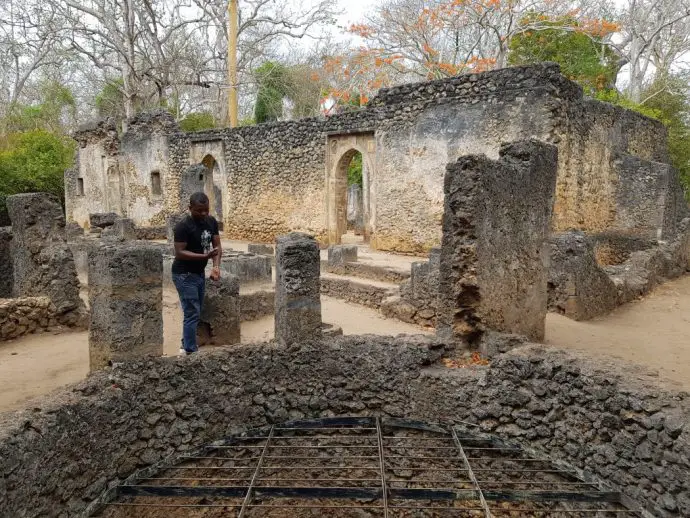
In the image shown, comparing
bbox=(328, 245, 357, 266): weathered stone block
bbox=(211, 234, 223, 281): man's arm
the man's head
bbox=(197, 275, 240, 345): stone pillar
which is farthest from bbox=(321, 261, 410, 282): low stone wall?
the man's head

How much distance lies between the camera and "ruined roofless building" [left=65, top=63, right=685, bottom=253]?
1075cm

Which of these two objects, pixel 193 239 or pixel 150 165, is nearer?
pixel 193 239

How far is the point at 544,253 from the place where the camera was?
5.79 meters

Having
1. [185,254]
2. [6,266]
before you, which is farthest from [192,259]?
[6,266]

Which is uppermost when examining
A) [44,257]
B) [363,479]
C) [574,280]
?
[44,257]

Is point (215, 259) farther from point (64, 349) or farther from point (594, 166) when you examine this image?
point (594, 166)

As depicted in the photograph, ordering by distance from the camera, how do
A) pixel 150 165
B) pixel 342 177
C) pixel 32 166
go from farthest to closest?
pixel 150 165
pixel 32 166
pixel 342 177

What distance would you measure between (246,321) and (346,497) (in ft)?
12.6

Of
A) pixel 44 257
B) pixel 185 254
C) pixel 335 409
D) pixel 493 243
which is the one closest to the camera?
pixel 185 254

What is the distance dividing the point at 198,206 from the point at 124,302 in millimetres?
1074

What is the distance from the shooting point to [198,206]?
4.68 meters

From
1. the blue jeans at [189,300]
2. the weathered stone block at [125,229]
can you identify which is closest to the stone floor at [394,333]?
the blue jeans at [189,300]

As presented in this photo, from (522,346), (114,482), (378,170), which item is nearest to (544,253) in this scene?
(522,346)

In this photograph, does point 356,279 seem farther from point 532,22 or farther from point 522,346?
point 532,22
